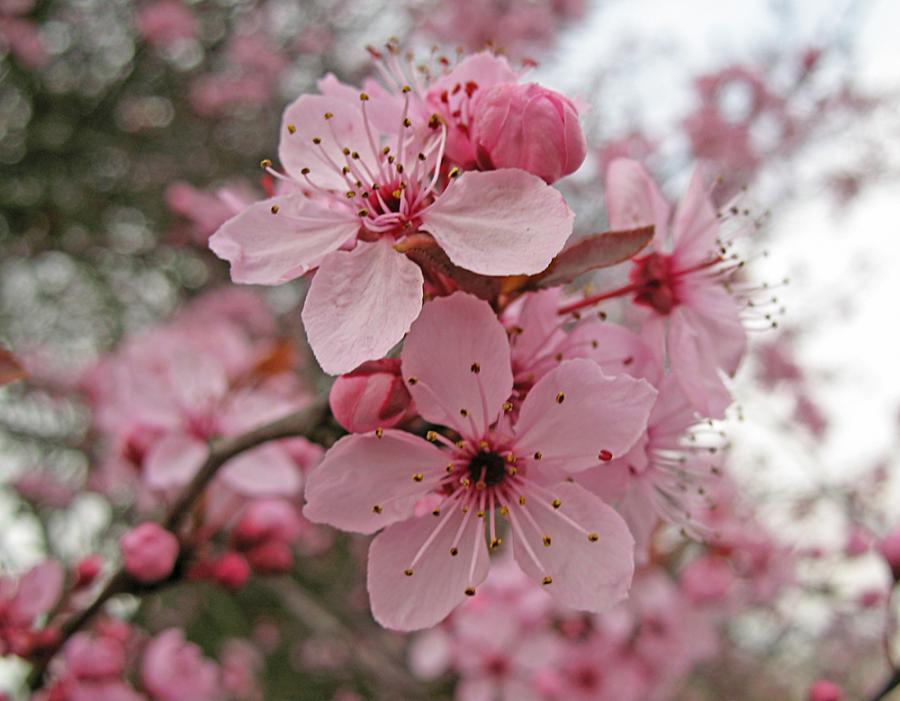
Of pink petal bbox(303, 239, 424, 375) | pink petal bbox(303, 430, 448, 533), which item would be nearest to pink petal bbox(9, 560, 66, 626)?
pink petal bbox(303, 430, 448, 533)

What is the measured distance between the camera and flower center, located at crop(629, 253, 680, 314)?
40.2 inches

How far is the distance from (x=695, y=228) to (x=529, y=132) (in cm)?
36

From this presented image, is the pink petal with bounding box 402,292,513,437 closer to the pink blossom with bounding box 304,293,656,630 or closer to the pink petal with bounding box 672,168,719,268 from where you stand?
the pink blossom with bounding box 304,293,656,630

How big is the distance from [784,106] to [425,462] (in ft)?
16.7

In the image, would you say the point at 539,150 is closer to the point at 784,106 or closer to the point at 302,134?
the point at 302,134

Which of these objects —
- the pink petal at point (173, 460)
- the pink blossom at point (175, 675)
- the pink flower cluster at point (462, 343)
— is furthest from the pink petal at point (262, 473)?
the pink flower cluster at point (462, 343)

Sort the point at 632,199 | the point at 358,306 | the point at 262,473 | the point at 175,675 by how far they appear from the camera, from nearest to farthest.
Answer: the point at 358,306 < the point at 632,199 < the point at 262,473 < the point at 175,675

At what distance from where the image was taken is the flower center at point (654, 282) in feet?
3.35

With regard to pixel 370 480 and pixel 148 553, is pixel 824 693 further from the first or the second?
pixel 148 553

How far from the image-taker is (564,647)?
2.43 m

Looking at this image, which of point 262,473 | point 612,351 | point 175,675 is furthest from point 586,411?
point 175,675

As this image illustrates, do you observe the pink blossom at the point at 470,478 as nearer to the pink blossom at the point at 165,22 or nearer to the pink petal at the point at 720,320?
the pink petal at the point at 720,320

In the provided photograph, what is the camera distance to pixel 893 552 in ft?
4.77

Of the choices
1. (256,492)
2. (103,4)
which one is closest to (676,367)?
(256,492)
